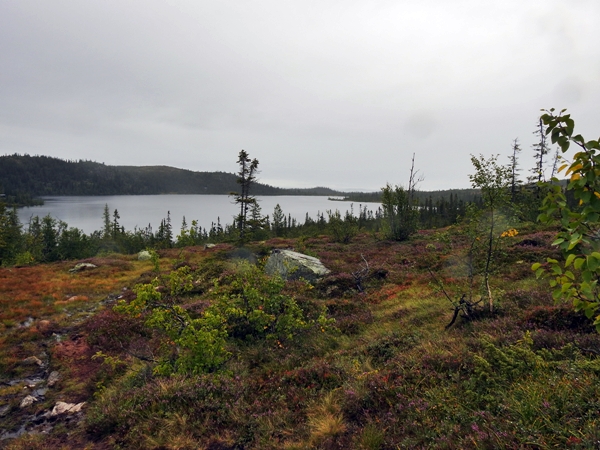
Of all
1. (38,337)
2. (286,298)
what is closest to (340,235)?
(286,298)

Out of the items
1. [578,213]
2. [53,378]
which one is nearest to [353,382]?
[578,213]

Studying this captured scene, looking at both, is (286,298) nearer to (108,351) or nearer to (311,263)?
(108,351)

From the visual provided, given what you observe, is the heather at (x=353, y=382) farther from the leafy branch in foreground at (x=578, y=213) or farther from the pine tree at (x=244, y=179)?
the pine tree at (x=244, y=179)

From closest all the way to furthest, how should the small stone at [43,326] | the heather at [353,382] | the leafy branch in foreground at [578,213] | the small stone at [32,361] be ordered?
the leafy branch in foreground at [578,213] < the heather at [353,382] < the small stone at [32,361] < the small stone at [43,326]

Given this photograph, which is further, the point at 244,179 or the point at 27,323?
the point at 244,179

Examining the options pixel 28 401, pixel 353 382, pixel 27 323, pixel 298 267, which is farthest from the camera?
pixel 298 267

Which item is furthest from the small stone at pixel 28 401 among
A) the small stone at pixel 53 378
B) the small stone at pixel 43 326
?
the small stone at pixel 43 326

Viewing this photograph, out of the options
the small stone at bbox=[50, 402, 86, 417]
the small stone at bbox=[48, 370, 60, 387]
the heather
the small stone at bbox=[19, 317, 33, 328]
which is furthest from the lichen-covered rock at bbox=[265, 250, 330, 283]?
the small stone at bbox=[19, 317, 33, 328]

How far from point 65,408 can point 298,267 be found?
11192 mm

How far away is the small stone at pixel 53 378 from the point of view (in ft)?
28.5

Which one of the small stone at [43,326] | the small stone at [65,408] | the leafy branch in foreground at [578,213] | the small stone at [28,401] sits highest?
the leafy branch in foreground at [578,213]

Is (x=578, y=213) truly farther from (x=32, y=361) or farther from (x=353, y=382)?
(x=32, y=361)

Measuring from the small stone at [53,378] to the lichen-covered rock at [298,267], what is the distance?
9654 millimetres

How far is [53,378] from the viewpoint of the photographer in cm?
902
